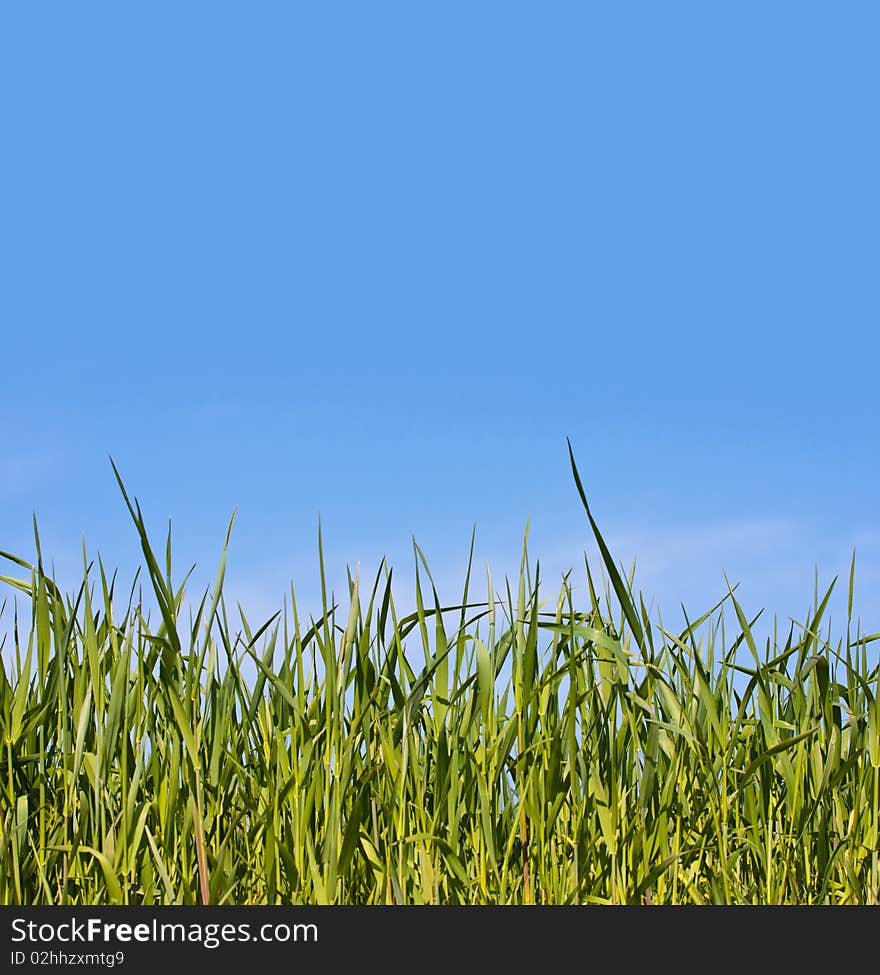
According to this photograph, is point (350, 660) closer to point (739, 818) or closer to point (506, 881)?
point (506, 881)

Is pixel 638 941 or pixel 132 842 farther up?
pixel 132 842

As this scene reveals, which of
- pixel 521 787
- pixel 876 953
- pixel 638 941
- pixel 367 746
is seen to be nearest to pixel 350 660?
pixel 367 746

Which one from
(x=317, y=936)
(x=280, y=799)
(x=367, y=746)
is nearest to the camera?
(x=317, y=936)

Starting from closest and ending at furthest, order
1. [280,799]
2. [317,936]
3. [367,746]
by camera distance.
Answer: [317,936], [280,799], [367,746]

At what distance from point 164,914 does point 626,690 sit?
102cm

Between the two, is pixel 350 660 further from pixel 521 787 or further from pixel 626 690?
pixel 626 690

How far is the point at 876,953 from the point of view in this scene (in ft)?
6.42

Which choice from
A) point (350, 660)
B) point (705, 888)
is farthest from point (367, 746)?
point (705, 888)

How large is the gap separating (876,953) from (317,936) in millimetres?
1014

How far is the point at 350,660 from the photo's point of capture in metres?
2.25

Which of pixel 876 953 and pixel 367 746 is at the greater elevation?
pixel 367 746

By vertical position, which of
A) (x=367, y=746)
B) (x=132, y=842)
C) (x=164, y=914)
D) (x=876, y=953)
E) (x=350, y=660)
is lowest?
(x=876, y=953)

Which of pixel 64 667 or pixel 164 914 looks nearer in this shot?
pixel 164 914

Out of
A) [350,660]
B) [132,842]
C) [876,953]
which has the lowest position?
[876,953]
